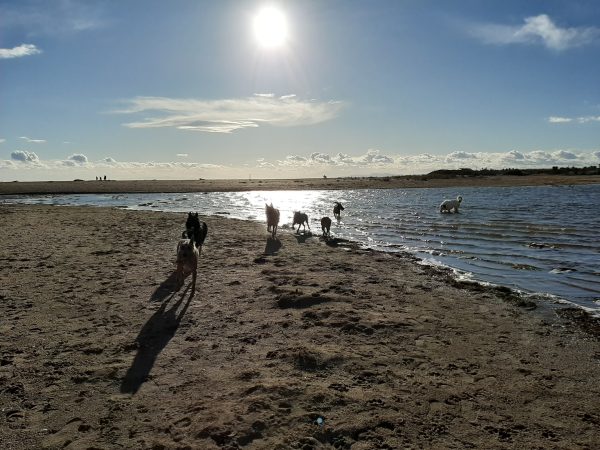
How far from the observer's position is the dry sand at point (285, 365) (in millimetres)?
3877

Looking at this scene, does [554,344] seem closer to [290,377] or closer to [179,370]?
[290,377]

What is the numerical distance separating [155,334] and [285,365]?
231 cm

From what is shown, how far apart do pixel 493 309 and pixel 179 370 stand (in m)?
5.61

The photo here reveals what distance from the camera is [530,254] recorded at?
12.8 metres

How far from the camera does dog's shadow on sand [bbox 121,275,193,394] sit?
194 inches

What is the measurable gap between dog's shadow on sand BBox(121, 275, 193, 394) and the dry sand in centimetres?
3

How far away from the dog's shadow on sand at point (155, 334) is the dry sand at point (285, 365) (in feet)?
0.10

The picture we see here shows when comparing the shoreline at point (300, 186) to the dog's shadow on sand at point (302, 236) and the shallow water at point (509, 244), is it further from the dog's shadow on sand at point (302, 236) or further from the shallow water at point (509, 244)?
the dog's shadow on sand at point (302, 236)

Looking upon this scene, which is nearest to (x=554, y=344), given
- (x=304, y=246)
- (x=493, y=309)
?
(x=493, y=309)

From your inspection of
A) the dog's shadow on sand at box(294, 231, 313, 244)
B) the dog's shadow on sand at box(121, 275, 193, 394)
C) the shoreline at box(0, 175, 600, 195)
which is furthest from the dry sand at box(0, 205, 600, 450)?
the shoreline at box(0, 175, 600, 195)

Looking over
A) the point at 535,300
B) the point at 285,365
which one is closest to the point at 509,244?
the point at 535,300

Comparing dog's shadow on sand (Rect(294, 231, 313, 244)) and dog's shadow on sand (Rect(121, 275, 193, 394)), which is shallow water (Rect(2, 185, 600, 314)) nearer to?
dog's shadow on sand (Rect(294, 231, 313, 244))

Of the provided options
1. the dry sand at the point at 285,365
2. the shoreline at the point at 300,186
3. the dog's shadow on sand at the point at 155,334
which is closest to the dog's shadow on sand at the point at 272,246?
the dry sand at the point at 285,365

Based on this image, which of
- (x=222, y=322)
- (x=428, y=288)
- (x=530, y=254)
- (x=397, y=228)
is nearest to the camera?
(x=222, y=322)
